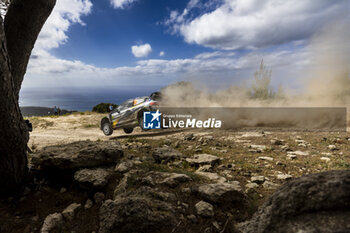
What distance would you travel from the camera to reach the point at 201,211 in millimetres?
2977

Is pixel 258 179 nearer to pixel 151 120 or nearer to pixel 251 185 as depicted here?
pixel 251 185

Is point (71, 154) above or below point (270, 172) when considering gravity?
above

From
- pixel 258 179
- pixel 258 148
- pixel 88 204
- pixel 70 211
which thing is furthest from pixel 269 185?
pixel 70 211

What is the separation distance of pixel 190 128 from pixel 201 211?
9.54 metres

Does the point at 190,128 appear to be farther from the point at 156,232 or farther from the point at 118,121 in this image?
the point at 156,232

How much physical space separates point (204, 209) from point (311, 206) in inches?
66.9

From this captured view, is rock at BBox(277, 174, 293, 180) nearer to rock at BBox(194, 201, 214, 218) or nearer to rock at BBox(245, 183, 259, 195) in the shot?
rock at BBox(245, 183, 259, 195)

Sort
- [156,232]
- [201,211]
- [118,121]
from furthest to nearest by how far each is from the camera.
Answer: [118,121], [201,211], [156,232]

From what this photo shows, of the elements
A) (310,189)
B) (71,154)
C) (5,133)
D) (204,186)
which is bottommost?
(204,186)

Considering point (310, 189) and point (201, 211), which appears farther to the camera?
point (201, 211)

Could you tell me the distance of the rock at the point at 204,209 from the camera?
2939 mm

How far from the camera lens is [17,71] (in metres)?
3.63

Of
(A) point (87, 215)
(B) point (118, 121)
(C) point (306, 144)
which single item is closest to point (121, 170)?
(A) point (87, 215)

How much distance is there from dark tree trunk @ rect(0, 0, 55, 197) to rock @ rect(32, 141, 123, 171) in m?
0.54
